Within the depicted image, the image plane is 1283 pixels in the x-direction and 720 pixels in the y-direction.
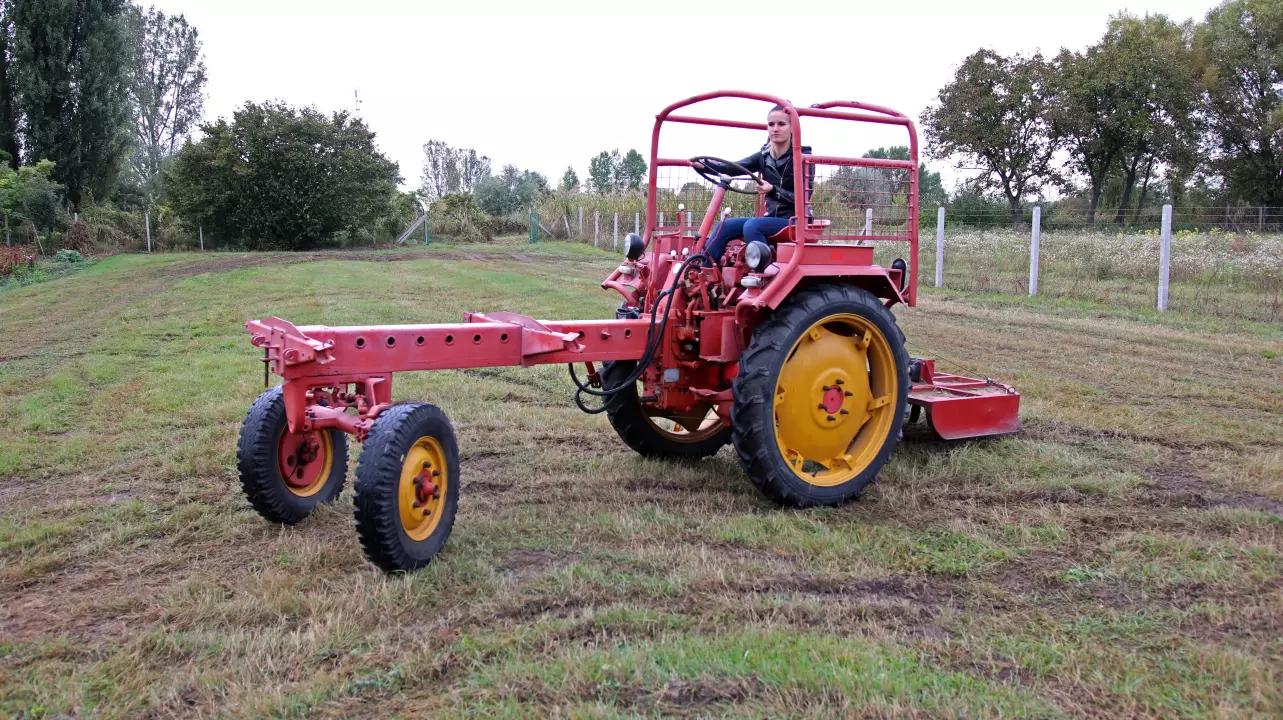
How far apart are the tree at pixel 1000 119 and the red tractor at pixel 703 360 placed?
33235mm

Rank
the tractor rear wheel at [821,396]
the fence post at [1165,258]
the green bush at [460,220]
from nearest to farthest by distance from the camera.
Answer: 1. the tractor rear wheel at [821,396]
2. the fence post at [1165,258]
3. the green bush at [460,220]

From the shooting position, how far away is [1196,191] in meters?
36.7

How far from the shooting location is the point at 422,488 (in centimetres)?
389

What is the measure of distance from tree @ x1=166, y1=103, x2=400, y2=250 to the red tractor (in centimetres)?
2585

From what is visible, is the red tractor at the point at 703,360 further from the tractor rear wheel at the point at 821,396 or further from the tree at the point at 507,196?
the tree at the point at 507,196

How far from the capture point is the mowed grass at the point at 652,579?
292 centimetres

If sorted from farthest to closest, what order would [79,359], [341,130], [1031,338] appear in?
1. [341,130]
2. [1031,338]
3. [79,359]

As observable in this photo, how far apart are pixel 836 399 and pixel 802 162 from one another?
1.28 meters

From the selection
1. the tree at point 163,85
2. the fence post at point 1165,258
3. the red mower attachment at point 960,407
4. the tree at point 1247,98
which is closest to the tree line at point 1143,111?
the tree at point 1247,98

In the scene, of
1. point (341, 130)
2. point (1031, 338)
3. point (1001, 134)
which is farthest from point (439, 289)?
point (1001, 134)

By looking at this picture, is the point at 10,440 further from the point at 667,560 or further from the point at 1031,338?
the point at 1031,338

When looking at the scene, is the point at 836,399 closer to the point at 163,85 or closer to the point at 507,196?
the point at 507,196

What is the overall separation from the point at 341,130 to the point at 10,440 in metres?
25.8

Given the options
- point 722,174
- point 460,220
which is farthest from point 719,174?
point 460,220
